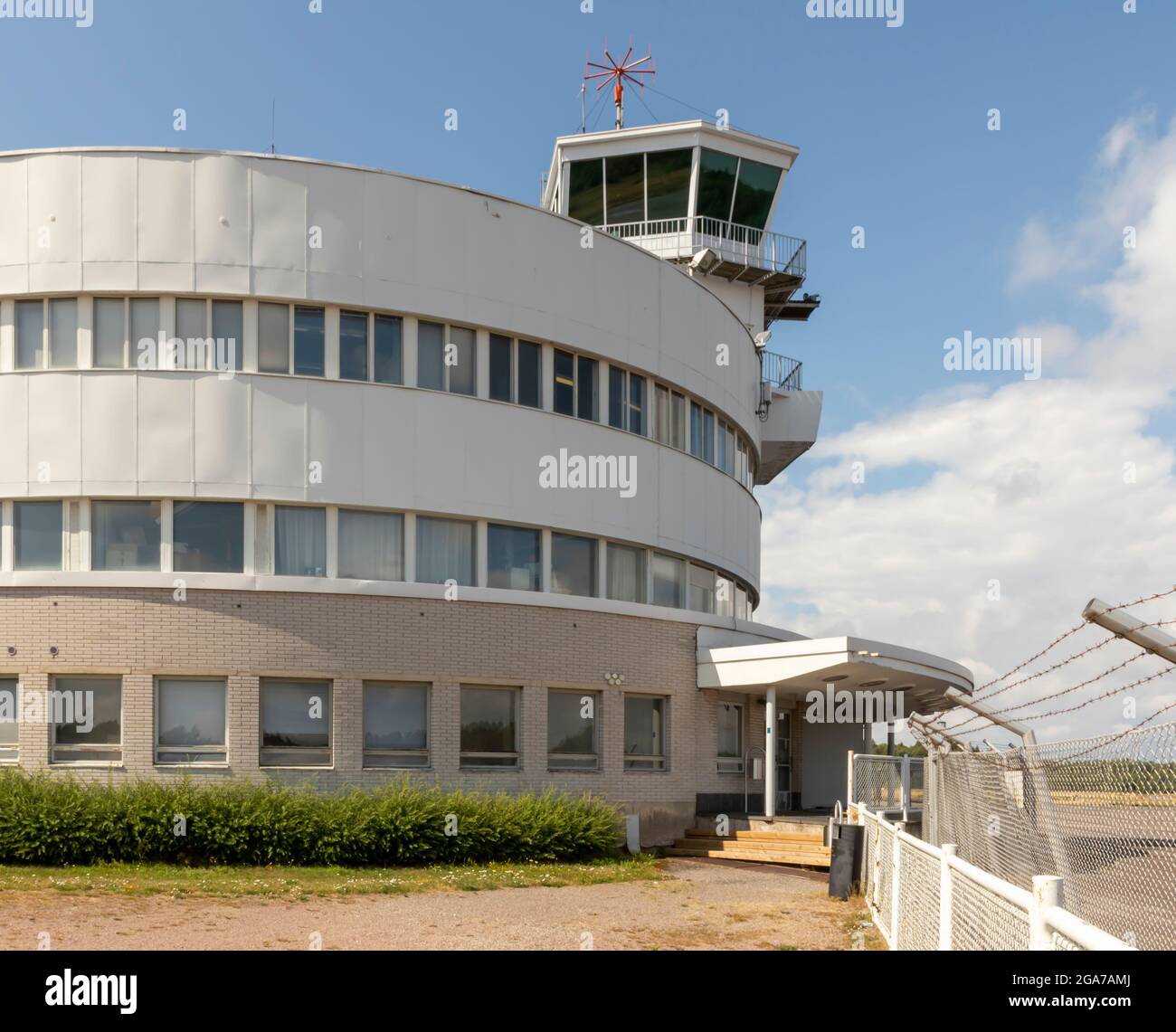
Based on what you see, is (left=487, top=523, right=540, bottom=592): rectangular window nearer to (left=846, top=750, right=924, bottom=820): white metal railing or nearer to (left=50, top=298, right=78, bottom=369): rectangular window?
(left=846, top=750, right=924, bottom=820): white metal railing

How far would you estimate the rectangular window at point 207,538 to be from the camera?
2252 cm

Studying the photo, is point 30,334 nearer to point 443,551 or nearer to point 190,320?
point 190,320

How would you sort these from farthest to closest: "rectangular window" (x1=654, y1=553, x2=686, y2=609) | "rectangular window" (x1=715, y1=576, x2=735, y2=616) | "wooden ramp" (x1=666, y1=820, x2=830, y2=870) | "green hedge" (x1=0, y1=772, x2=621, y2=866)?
"rectangular window" (x1=715, y1=576, x2=735, y2=616)
"rectangular window" (x1=654, y1=553, x2=686, y2=609)
"wooden ramp" (x1=666, y1=820, x2=830, y2=870)
"green hedge" (x1=0, y1=772, x2=621, y2=866)

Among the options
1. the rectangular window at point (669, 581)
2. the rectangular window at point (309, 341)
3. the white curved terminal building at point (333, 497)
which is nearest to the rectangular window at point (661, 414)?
the white curved terminal building at point (333, 497)

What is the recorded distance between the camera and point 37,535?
884 inches

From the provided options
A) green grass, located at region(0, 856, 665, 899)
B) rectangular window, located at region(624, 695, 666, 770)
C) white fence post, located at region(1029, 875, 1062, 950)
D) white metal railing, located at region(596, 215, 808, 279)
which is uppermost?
white metal railing, located at region(596, 215, 808, 279)

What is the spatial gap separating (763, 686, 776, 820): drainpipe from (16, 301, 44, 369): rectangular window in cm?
1537

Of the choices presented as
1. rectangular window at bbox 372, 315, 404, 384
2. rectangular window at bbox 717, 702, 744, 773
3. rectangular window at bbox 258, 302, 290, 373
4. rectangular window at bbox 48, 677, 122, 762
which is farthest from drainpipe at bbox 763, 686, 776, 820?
rectangular window at bbox 48, 677, 122, 762

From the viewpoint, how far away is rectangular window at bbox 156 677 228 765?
22.0m

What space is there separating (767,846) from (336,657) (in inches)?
352
